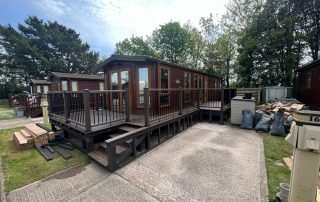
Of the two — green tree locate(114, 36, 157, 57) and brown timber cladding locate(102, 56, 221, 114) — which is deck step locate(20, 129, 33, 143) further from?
green tree locate(114, 36, 157, 57)

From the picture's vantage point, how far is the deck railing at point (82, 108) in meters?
3.92

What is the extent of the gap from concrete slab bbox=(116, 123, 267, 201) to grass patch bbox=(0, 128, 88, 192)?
153 cm

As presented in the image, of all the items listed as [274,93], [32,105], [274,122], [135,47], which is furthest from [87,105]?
[135,47]

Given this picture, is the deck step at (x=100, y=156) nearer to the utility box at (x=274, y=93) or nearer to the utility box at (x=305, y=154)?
the utility box at (x=305, y=154)

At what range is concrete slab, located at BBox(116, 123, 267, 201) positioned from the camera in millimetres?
2652

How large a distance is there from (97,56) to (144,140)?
31.7 metres

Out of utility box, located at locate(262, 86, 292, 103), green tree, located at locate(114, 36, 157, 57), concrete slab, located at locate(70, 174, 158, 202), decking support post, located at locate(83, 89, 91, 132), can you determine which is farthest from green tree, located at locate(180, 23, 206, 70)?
concrete slab, located at locate(70, 174, 158, 202)

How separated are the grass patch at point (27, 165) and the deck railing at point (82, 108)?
2.96 feet

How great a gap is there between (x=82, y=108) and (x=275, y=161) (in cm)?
564

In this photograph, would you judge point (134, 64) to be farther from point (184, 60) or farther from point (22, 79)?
point (22, 79)

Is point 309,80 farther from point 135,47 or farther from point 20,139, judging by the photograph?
point 135,47

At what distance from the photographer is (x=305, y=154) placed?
4.92 feet

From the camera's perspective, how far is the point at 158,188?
280cm

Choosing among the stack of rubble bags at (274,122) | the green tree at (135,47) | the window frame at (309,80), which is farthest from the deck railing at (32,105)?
the green tree at (135,47)
